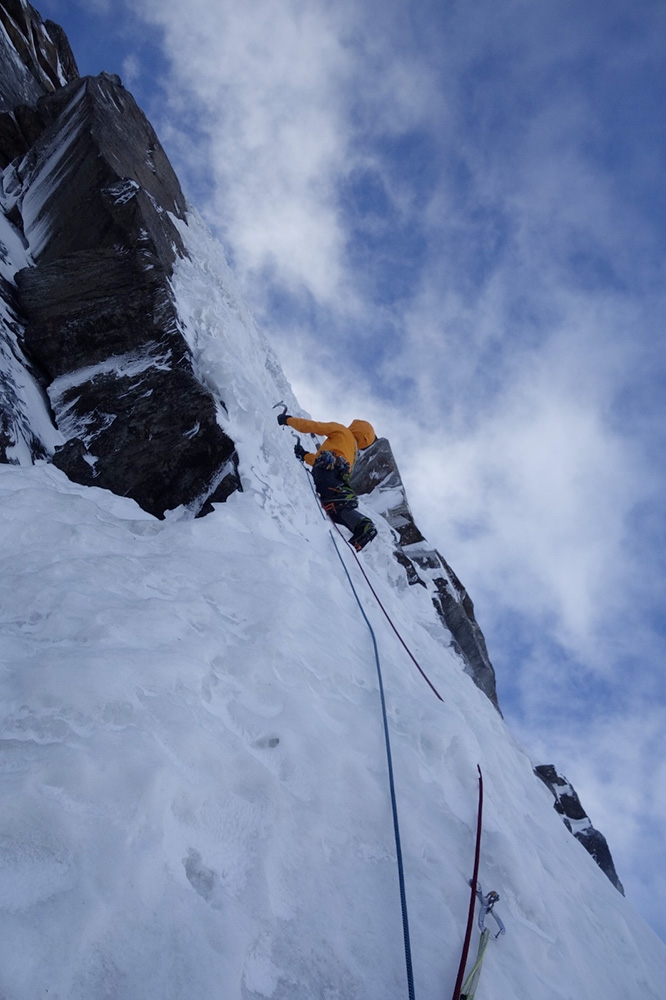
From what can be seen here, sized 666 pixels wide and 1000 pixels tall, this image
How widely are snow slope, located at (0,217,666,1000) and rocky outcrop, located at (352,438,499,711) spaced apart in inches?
306

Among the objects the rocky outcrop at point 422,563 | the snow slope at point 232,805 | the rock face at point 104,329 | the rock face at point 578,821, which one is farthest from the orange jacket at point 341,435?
the rock face at point 578,821

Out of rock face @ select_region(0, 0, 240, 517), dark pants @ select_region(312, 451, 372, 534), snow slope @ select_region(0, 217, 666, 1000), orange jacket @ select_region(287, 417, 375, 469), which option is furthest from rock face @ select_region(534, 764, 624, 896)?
rock face @ select_region(0, 0, 240, 517)

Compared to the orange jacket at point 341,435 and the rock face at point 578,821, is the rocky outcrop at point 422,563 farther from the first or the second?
the orange jacket at point 341,435

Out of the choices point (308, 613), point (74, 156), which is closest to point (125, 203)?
point (74, 156)

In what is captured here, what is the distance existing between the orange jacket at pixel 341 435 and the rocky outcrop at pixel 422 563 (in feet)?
11.8

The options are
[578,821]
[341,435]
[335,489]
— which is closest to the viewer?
[335,489]

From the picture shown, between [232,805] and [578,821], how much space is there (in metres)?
13.4

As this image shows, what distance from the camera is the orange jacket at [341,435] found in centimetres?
805

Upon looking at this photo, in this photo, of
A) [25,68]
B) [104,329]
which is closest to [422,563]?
[104,329]

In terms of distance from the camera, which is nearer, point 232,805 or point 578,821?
point 232,805

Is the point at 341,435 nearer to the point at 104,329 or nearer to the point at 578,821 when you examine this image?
the point at 104,329

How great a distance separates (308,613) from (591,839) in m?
12.2

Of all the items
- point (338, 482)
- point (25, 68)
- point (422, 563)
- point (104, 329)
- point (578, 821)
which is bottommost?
point (578, 821)

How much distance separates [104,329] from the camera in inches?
264
